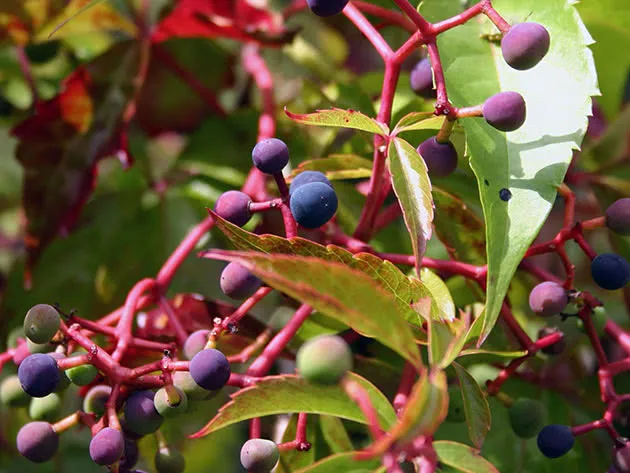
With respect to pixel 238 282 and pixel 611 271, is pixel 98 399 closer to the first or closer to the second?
pixel 238 282

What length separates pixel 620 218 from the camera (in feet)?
2.32

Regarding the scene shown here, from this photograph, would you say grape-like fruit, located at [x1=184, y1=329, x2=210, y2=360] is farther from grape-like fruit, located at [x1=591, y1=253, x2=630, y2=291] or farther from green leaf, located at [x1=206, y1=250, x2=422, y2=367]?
grape-like fruit, located at [x1=591, y1=253, x2=630, y2=291]

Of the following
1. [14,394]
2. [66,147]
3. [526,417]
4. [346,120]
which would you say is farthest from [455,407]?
[66,147]

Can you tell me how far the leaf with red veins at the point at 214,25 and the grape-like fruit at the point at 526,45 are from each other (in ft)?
1.62

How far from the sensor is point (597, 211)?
43.3 inches

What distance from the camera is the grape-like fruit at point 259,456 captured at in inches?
24.2

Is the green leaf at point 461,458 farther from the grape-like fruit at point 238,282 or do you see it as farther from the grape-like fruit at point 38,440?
the grape-like fruit at point 38,440

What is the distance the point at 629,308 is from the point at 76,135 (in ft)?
2.29

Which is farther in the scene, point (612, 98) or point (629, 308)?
point (612, 98)

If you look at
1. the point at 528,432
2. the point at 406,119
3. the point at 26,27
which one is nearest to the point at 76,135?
the point at 26,27

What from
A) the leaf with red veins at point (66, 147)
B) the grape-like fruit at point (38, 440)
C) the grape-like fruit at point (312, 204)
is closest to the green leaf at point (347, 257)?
the grape-like fruit at point (312, 204)

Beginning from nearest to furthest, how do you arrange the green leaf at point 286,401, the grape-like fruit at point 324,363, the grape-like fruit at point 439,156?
the grape-like fruit at point 324,363 < the green leaf at point 286,401 < the grape-like fruit at point 439,156

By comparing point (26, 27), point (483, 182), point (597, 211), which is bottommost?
point (597, 211)

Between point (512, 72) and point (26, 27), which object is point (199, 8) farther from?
point (512, 72)
